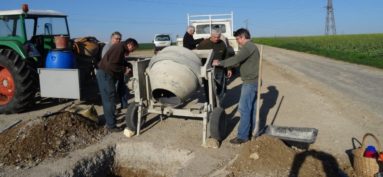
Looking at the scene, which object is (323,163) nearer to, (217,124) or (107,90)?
(217,124)

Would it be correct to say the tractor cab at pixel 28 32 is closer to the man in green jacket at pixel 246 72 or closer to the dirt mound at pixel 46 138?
the dirt mound at pixel 46 138

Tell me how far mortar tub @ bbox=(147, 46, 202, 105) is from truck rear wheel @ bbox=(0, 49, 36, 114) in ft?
11.1

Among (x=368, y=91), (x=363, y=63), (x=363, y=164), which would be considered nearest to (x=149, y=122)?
(x=363, y=164)

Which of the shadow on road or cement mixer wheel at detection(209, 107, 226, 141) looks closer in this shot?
the shadow on road

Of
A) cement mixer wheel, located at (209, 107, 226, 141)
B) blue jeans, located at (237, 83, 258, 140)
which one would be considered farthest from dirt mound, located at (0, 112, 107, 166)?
blue jeans, located at (237, 83, 258, 140)

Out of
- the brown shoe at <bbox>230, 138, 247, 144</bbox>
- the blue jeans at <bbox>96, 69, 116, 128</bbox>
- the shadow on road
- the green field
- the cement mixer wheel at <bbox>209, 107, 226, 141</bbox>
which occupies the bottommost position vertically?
the shadow on road

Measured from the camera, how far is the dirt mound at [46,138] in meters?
5.66

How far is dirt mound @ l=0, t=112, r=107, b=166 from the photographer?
566cm

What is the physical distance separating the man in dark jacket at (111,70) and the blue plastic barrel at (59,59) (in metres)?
2.33

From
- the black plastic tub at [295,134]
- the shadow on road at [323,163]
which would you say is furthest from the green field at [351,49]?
the shadow on road at [323,163]

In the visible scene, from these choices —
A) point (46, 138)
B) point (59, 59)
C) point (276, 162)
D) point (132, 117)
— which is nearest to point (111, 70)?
point (132, 117)

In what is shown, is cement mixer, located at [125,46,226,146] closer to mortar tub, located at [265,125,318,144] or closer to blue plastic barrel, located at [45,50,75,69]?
mortar tub, located at [265,125,318,144]

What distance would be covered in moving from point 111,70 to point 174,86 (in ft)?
4.08

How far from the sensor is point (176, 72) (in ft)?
20.2
